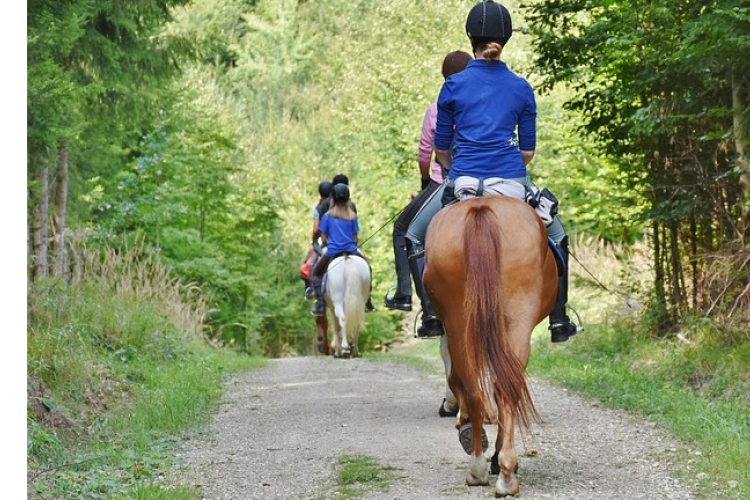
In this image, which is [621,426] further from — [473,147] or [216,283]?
[216,283]

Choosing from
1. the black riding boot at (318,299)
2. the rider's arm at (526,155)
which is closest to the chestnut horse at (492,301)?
the rider's arm at (526,155)

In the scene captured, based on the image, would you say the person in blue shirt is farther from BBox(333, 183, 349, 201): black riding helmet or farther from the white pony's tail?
the white pony's tail

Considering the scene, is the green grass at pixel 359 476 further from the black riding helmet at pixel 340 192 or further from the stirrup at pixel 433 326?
the black riding helmet at pixel 340 192

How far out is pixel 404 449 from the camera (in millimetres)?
7906

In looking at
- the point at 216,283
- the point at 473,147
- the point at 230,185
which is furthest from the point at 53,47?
the point at 230,185

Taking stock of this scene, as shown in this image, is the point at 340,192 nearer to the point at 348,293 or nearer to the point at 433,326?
the point at 348,293

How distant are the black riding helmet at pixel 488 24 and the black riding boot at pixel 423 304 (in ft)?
4.81

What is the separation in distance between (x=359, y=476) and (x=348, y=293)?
1177 centimetres

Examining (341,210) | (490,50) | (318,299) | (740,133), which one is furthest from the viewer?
(318,299)

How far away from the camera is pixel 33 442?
7641 mm

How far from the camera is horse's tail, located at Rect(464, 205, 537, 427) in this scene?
621cm

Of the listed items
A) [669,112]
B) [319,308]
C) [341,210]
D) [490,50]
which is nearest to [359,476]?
[490,50]

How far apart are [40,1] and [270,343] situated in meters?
28.8

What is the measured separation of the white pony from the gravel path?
6273 millimetres
